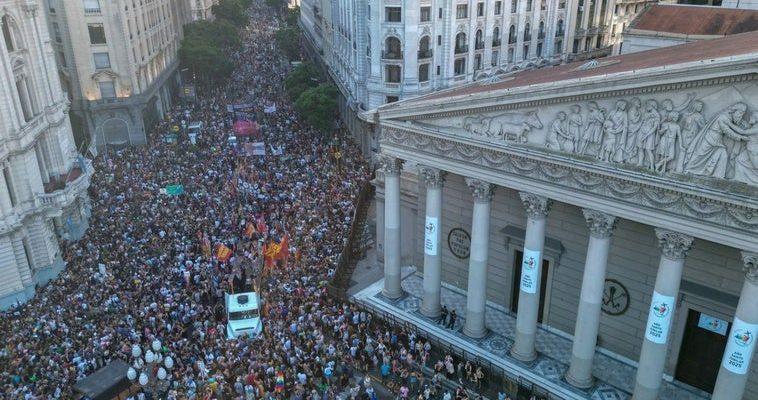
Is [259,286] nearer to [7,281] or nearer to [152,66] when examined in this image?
[7,281]

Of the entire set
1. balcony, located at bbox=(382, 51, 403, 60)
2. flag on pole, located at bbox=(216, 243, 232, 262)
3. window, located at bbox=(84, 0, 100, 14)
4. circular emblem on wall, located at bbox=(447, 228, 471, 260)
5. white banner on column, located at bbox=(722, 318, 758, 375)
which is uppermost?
window, located at bbox=(84, 0, 100, 14)

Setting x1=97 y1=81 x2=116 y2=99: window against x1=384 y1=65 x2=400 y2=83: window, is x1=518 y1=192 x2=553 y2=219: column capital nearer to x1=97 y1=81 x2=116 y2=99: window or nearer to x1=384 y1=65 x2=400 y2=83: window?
x1=384 y1=65 x2=400 y2=83: window

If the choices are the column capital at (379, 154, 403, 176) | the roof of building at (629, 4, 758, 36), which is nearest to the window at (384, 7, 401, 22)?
the roof of building at (629, 4, 758, 36)

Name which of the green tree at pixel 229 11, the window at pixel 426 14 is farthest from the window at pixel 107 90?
the green tree at pixel 229 11

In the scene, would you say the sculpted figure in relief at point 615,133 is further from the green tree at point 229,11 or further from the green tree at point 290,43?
the green tree at point 229,11

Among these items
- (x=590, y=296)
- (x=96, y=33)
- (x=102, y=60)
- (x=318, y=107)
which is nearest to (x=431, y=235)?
(x=590, y=296)

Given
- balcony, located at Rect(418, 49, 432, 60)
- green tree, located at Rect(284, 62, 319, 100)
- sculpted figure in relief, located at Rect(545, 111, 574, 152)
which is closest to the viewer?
sculpted figure in relief, located at Rect(545, 111, 574, 152)
